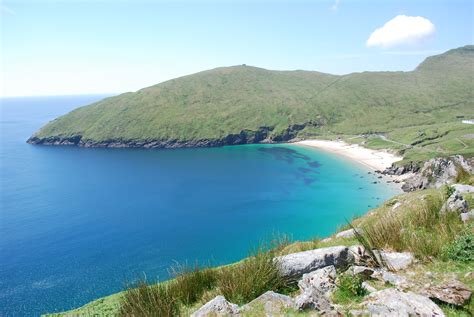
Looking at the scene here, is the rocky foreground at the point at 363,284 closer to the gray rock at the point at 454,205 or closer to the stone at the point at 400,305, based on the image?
the stone at the point at 400,305

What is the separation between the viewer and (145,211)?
303ft

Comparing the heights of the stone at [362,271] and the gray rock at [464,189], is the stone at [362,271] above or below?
below

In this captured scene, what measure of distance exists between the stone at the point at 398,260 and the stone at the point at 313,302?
3.00m

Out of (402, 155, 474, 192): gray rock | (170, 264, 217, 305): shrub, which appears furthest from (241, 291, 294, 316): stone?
(402, 155, 474, 192): gray rock

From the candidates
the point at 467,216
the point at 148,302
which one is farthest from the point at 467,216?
the point at 148,302

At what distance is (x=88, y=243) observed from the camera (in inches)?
2761

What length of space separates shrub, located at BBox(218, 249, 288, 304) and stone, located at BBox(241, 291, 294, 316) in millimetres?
683

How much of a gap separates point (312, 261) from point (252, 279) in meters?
2.28

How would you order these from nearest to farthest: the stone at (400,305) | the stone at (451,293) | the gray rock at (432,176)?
the stone at (400,305)
the stone at (451,293)
the gray rock at (432,176)

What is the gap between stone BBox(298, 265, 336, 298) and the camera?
8.88m

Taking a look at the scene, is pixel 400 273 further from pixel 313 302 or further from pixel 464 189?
pixel 464 189

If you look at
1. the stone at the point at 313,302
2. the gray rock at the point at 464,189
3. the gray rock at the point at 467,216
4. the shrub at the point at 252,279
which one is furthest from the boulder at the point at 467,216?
the shrub at the point at 252,279

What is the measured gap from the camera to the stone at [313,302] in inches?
316

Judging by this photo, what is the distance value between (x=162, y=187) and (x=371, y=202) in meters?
71.7
